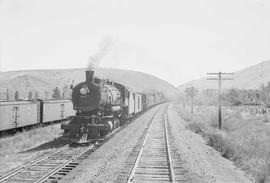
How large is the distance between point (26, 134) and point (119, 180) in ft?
39.3

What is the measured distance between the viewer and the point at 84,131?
659 inches

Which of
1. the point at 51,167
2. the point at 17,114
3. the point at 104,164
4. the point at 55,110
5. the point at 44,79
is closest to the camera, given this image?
the point at 51,167

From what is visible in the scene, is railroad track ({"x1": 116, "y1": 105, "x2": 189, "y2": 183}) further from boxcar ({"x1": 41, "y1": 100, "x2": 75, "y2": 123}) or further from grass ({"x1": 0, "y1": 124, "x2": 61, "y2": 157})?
boxcar ({"x1": 41, "y1": 100, "x2": 75, "y2": 123})

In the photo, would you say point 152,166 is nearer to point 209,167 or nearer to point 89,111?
point 209,167

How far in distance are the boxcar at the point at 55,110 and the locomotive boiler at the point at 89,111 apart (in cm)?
832

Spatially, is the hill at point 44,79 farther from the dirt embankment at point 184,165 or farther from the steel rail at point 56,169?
the steel rail at point 56,169

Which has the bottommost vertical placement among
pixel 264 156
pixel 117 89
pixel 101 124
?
pixel 264 156

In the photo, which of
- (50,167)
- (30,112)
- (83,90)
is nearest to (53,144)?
(83,90)

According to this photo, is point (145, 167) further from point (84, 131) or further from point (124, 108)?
point (124, 108)

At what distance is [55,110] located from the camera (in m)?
27.4

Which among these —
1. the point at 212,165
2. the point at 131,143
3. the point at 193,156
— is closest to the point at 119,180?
the point at 212,165

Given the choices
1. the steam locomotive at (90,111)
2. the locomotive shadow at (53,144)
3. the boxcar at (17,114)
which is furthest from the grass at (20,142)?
the steam locomotive at (90,111)

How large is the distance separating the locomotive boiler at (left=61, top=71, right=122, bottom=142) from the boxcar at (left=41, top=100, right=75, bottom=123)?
8.32m

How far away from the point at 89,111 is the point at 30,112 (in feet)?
23.7
